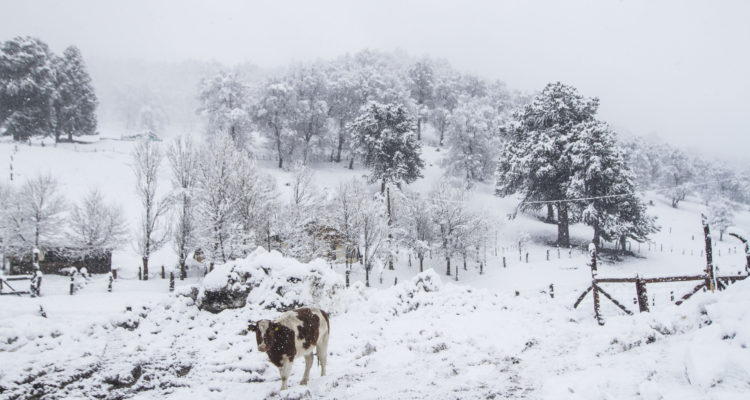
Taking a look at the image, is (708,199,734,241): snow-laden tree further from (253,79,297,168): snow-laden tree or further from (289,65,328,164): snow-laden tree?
(253,79,297,168): snow-laden tree

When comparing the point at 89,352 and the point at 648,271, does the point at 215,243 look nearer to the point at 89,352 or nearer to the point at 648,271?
the point at 89,352

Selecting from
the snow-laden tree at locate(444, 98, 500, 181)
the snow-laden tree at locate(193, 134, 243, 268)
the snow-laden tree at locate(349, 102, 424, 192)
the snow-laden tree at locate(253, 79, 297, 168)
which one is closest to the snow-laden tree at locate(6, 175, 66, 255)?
the snow-laden tree at locate(193, 134, 243, 268)

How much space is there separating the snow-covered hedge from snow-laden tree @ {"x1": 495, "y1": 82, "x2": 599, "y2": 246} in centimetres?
2576

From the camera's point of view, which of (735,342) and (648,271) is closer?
(735,342)

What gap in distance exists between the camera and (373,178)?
3841cm

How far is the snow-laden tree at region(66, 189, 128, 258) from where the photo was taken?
1019 inches

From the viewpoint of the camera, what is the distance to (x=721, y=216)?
45312 mm

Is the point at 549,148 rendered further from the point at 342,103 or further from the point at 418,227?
the point at 342,103

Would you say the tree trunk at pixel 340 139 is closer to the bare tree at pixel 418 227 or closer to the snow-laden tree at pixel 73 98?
the bare tree at pixel 418 227

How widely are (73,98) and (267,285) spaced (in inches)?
2359

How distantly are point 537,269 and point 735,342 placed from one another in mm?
24938

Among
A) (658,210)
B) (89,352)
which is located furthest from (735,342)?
(658,210)

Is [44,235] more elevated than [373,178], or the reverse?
[373,178]

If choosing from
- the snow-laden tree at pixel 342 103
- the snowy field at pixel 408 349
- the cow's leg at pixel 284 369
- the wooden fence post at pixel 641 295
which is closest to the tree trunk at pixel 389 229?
the snowy field at pixel 408 349
